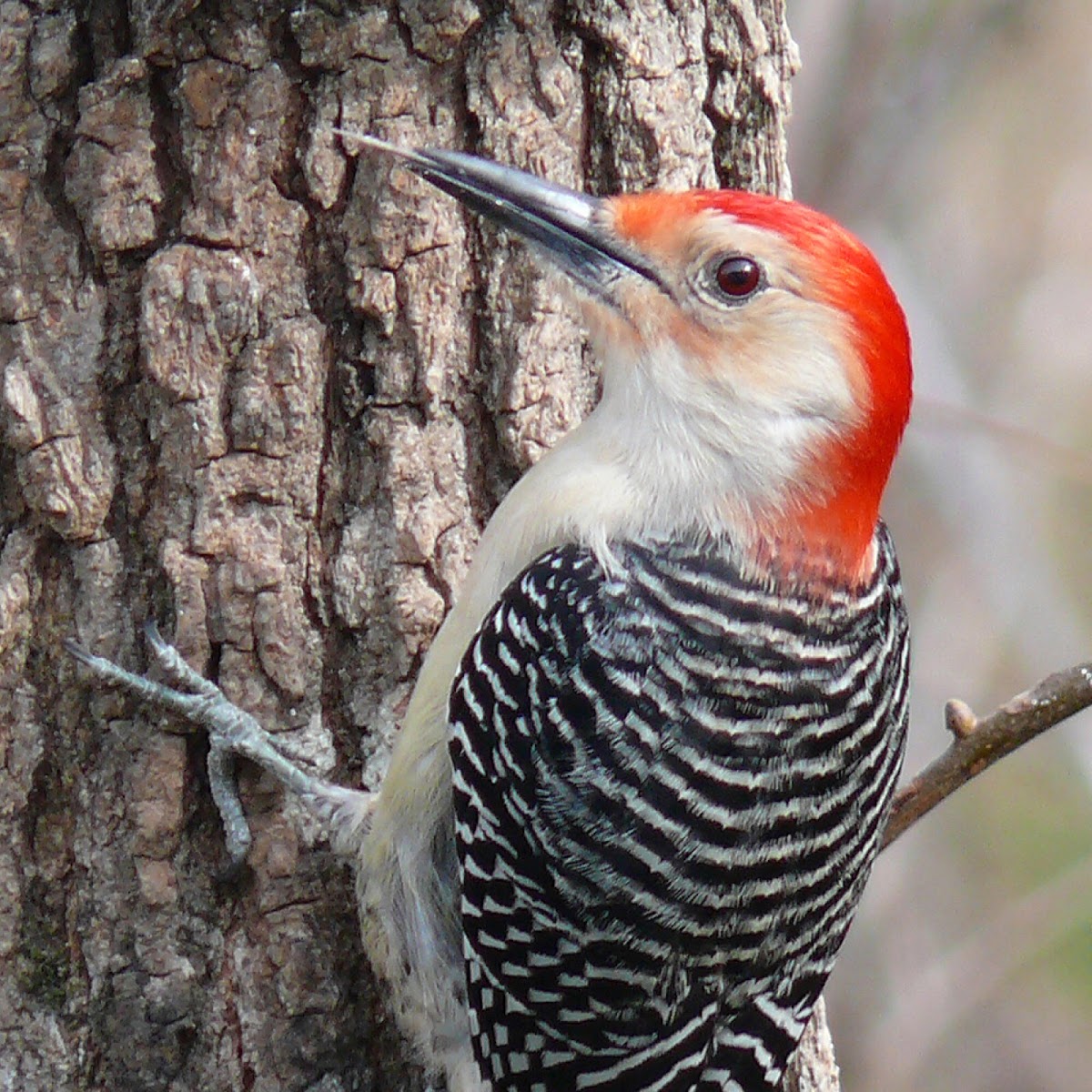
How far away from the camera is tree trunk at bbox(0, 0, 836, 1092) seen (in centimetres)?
286

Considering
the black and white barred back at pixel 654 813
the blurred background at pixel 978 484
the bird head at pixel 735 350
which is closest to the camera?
the black and white barred back at pixel 654 813

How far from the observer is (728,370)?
285 cm

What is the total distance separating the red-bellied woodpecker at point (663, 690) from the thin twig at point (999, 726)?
0.37 feet

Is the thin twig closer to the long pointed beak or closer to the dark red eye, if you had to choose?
the dark red eye

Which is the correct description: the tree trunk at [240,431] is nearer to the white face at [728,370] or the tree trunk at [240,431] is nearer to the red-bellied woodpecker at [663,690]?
the red-bellied woodpecker at [663,690]

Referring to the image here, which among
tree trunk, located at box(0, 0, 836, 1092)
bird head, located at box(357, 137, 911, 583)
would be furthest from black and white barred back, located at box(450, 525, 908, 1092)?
tree trunk, located at box(0, 0, 836, 1092)

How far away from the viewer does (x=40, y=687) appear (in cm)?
296

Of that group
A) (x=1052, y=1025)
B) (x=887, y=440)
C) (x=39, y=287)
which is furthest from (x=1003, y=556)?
(x=39, y=287)

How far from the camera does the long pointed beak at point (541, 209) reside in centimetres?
273

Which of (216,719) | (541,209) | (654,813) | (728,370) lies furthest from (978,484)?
(216,719)

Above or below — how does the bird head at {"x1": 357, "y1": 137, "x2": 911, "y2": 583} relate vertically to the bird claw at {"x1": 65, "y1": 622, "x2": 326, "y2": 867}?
above

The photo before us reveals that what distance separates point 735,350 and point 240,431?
920mm

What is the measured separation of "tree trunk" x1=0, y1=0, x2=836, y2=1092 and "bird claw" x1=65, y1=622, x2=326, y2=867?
0.04 meters

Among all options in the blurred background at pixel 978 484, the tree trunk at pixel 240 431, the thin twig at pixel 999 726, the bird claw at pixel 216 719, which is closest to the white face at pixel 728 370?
the tree trunk at pixel 240 431
